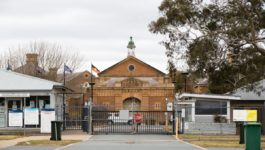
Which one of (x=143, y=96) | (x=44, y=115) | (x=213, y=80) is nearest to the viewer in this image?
(x=44, y=115)

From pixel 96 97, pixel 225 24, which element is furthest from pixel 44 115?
pixel 96 97

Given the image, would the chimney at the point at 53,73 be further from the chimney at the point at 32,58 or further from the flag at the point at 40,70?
the chimney at the point at 32,58

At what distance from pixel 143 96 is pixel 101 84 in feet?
19.6

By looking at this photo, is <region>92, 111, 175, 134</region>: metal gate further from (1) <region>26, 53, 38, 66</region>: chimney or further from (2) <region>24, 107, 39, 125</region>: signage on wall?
(1) <region>26, 53, 38, 66</region>: chimney

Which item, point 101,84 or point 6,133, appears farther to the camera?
point 101,84

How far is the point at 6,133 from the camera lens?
123ft

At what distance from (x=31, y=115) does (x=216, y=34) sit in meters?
13.3

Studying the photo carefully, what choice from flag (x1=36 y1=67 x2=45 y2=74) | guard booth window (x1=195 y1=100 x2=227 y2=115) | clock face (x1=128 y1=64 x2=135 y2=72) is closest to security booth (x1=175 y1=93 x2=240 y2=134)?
guard booth window (x1=195 y1=100 x2=227 y2=115)

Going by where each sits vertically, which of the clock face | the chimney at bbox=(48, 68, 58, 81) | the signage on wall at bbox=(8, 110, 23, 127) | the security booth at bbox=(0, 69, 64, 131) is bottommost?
the signage on wall at bbox=(8, 110, 23, 127)

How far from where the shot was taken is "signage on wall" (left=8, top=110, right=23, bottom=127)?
120 ft

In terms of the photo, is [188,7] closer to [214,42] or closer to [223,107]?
[214,42]

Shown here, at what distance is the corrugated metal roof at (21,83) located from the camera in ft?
133

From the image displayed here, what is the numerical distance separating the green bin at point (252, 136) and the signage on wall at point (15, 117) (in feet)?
60.5

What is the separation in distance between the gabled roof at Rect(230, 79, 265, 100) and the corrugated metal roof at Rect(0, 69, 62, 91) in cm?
1375
